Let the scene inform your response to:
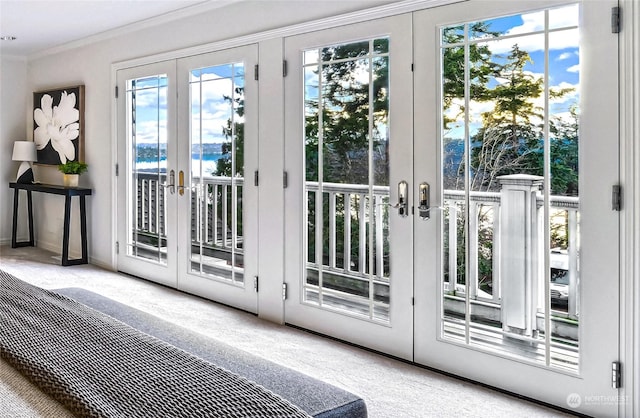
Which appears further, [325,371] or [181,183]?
[181,183]

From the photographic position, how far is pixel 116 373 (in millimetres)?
1294

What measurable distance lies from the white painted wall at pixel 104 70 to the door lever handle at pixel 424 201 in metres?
1.06

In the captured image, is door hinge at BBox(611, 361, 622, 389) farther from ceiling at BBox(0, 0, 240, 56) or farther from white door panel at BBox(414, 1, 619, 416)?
ceiling at BBox(0, 0, 240, 56)

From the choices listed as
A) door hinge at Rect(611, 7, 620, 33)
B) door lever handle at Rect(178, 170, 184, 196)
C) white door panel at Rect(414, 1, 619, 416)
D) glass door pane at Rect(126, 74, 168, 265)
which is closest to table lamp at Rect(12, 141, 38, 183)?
glass door pane at Rect(126, 74, 168, 265)

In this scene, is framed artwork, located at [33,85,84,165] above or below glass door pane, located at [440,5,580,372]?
above

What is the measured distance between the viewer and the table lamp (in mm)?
6602

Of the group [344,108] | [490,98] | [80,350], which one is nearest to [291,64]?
[344,108]

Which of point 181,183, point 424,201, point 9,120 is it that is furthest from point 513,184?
point 9,120

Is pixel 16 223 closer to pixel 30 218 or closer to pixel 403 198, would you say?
pixel 30 218

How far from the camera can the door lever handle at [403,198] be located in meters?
3.12

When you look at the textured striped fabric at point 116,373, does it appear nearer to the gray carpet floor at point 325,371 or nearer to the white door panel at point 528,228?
the gray carpet floor at point 325,371

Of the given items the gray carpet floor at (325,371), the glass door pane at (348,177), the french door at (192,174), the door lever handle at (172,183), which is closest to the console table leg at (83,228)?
the french door at (192,174)

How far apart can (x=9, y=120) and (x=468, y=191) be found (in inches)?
244

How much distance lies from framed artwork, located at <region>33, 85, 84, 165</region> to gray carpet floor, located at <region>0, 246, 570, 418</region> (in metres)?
1.87
